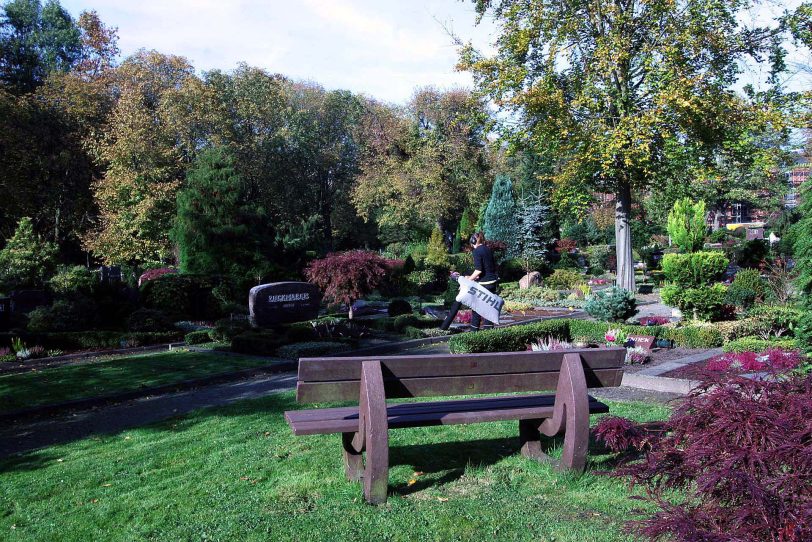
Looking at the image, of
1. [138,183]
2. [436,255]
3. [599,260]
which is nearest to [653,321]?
[436,255]

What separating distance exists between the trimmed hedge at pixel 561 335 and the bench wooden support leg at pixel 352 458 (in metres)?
5.80

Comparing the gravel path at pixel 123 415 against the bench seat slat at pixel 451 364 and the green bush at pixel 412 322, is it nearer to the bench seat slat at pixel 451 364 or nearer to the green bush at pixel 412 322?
the bench seat slat at pixel 451 364

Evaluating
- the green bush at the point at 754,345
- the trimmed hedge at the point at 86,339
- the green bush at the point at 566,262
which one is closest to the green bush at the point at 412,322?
the trimmed hedge at the point at 86,339

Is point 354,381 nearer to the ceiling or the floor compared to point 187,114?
nearer to the floor

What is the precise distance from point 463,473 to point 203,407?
4.28 m

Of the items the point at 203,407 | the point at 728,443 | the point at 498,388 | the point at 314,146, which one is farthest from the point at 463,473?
the point at 314,146

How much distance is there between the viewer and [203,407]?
316 inches

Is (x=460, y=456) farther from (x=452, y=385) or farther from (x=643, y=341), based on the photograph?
(x=643, y=341)

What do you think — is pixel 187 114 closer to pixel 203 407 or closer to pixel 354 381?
pixel 203 407

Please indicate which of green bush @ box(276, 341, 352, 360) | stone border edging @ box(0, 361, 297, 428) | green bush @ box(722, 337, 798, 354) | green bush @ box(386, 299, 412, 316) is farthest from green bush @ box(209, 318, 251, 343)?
green bush @ box(722, 337, 798, 354)

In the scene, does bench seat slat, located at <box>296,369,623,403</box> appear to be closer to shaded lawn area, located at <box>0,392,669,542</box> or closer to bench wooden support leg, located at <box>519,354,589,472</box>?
bench wooden support leg, located at <box>519,354,589,472</box>

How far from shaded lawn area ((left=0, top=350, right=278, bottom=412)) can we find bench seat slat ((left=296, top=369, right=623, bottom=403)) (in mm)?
5376

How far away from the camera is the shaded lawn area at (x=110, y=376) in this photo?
8.67m

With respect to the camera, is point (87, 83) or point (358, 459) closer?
point (358, 459)
